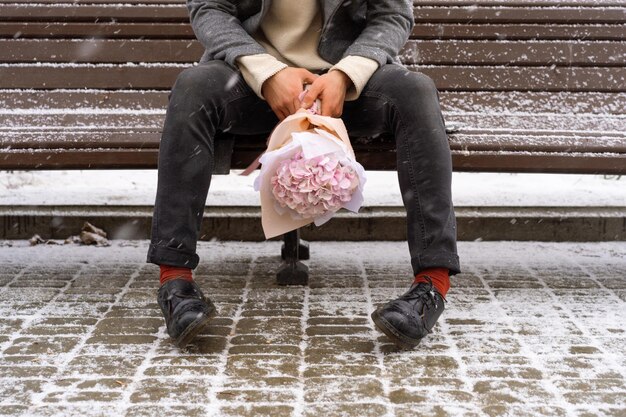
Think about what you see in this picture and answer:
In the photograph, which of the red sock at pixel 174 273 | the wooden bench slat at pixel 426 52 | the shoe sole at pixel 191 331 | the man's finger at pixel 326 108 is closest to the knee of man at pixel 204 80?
the man's finger at pixel 326 108

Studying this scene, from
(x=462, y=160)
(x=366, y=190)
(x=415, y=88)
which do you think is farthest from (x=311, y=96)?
(x=366, y=190)

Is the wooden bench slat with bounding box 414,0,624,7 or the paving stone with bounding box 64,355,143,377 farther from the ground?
the wooden bench slat with bounding box 414,0,624,7

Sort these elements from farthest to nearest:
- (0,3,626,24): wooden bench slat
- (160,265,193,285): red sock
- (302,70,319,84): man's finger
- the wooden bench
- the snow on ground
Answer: the snow on ground → (0,3,626,24): wooden bench slat → the wooden bench → (302,70,319,84): man's finger → (160,265,193,285): red sock

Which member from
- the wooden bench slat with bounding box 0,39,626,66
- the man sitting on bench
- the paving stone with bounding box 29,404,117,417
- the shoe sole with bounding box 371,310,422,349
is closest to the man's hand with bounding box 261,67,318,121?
the man sitting on bench

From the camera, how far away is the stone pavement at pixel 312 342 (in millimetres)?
3105

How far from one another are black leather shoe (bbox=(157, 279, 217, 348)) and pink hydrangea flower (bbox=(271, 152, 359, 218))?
469 millimetres

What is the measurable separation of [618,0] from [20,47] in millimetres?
3051

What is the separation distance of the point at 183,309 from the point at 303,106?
907 millimetres

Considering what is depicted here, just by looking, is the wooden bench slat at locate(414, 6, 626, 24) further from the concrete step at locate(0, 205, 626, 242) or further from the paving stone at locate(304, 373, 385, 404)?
the paving stone at locate(304, 373, 385, 404)

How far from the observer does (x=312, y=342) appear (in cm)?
372

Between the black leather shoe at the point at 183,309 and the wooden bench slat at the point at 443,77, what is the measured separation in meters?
1.65

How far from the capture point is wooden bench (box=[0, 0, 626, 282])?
493 centimetres

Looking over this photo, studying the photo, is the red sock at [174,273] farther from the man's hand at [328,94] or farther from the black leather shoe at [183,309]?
the man's hand at [328,94]

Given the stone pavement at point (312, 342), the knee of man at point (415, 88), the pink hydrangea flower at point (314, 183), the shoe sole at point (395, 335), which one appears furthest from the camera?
the knee of man at point (415, 88)
